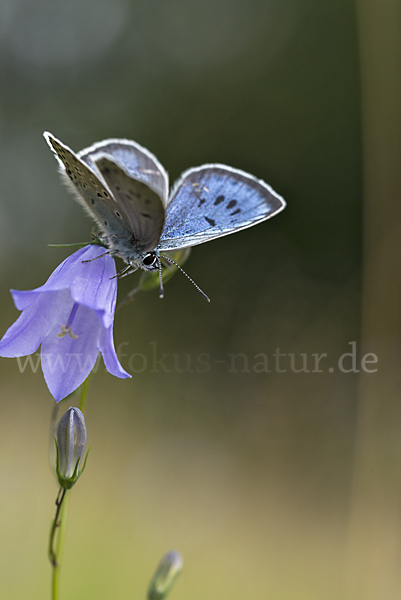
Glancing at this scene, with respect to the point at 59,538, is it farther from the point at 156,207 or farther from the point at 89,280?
the point at 156,207

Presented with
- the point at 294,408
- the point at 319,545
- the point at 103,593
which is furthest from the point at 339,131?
the point at 103,593

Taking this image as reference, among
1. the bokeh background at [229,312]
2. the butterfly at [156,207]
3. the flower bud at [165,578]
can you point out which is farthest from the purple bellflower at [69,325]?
the bokeh background at [229,312]

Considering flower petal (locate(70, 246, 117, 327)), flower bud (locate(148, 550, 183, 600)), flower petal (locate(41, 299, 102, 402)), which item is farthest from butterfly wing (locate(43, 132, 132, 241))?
flower bud (locate(148, 550, 183, 600))

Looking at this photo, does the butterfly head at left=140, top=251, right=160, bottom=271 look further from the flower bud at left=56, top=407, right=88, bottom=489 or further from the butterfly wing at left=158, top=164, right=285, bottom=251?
the flower bud at left=56, top=407, right=88, bottom=489

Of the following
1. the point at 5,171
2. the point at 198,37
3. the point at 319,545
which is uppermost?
the point at 198,37

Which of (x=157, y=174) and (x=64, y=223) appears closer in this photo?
(x=157, y=174)

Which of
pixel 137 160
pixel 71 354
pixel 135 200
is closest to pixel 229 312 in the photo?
pixel 137 160

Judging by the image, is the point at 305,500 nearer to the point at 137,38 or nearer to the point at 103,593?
the point at 103,593
